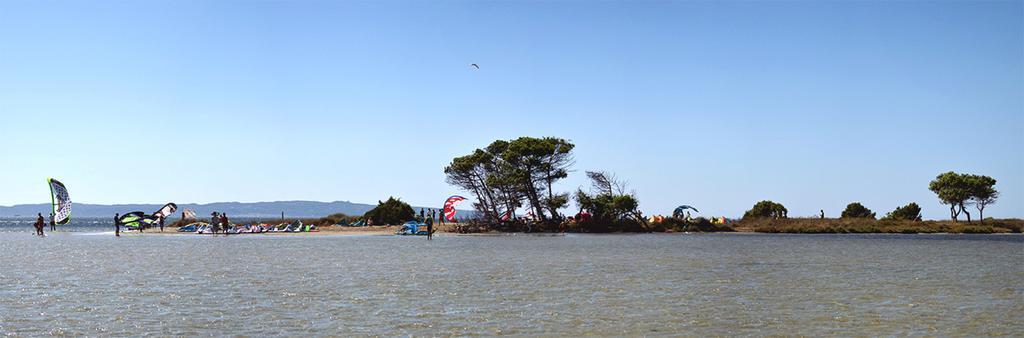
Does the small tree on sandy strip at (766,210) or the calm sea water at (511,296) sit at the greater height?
the small tree on sandy strip at (766,210)

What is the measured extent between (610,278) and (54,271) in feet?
65.7

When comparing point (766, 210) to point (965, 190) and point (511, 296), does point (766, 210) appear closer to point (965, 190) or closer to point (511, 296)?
point (965, 190)

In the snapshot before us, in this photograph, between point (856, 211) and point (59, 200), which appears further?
point (856, 211)

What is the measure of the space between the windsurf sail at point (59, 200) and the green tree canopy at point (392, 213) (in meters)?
33.0

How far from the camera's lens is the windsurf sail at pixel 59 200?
94912 mm

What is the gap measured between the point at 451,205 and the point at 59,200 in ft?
145

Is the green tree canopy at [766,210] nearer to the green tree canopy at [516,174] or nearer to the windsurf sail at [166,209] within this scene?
the green tree canopy at [516,174]

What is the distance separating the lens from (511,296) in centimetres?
2378

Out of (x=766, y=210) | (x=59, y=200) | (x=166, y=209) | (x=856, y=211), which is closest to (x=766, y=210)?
(x=766, y=210)

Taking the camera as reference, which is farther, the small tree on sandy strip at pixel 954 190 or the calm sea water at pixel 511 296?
the small tree on sandy strip at pixel 954 190

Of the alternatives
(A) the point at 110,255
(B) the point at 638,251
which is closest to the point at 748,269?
(B) the point at 638,251

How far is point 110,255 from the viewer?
43.8 meters

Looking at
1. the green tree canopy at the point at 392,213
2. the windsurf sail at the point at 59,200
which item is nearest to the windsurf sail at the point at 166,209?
the windsurf sail at the point at 59,200

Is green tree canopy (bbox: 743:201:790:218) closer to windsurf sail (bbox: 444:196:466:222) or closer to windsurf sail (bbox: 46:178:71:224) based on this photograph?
windsurf sail (bbox: 444:196:466:222)
